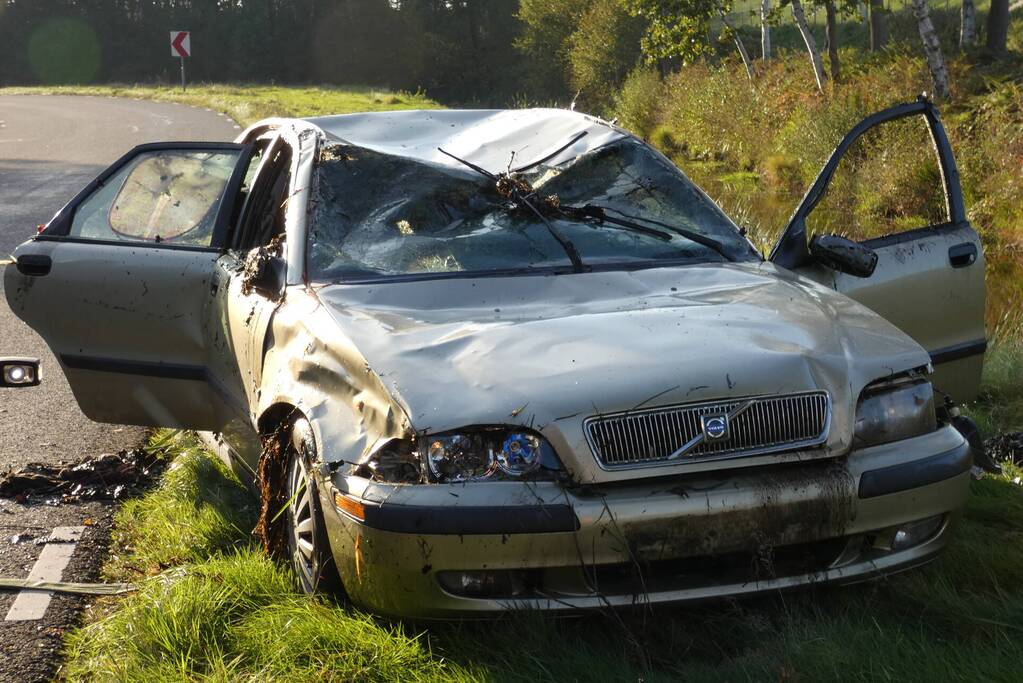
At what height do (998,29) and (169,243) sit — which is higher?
(169,243)

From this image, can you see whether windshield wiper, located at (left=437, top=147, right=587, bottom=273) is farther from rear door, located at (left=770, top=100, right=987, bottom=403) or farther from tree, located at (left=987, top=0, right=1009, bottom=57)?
tree, located at (left=987, top=0, right=1009, bottom=57)

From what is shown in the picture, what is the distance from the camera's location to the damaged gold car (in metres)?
3.33

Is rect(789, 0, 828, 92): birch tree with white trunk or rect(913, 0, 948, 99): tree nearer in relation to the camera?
rect(913, 0, 948, 99): tree

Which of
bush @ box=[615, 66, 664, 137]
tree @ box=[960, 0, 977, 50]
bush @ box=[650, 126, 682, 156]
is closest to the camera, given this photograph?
tree @ box=[960, 0, 977, 50]

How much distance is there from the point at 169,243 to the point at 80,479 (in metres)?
1.17

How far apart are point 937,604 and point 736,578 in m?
0.63

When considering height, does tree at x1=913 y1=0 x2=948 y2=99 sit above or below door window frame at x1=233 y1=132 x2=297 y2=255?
below

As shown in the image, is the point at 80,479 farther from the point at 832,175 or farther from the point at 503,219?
the point at 832,175

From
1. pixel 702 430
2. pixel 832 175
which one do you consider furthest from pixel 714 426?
pixel 832 175

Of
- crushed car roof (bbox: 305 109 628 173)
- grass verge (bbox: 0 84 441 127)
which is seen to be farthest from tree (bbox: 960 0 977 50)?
crushed car roof (bbox: 305 109 628 173)

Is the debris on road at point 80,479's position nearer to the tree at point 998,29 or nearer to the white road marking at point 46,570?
the white road marking at point 46,570

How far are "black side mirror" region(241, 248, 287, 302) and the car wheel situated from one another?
Result: 2.06 ft

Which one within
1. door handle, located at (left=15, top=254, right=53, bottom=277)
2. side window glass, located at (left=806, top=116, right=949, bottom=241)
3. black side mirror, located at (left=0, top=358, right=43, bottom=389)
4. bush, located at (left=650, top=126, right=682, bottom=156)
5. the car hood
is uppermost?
the car hood

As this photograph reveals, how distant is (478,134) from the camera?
17.5ft
